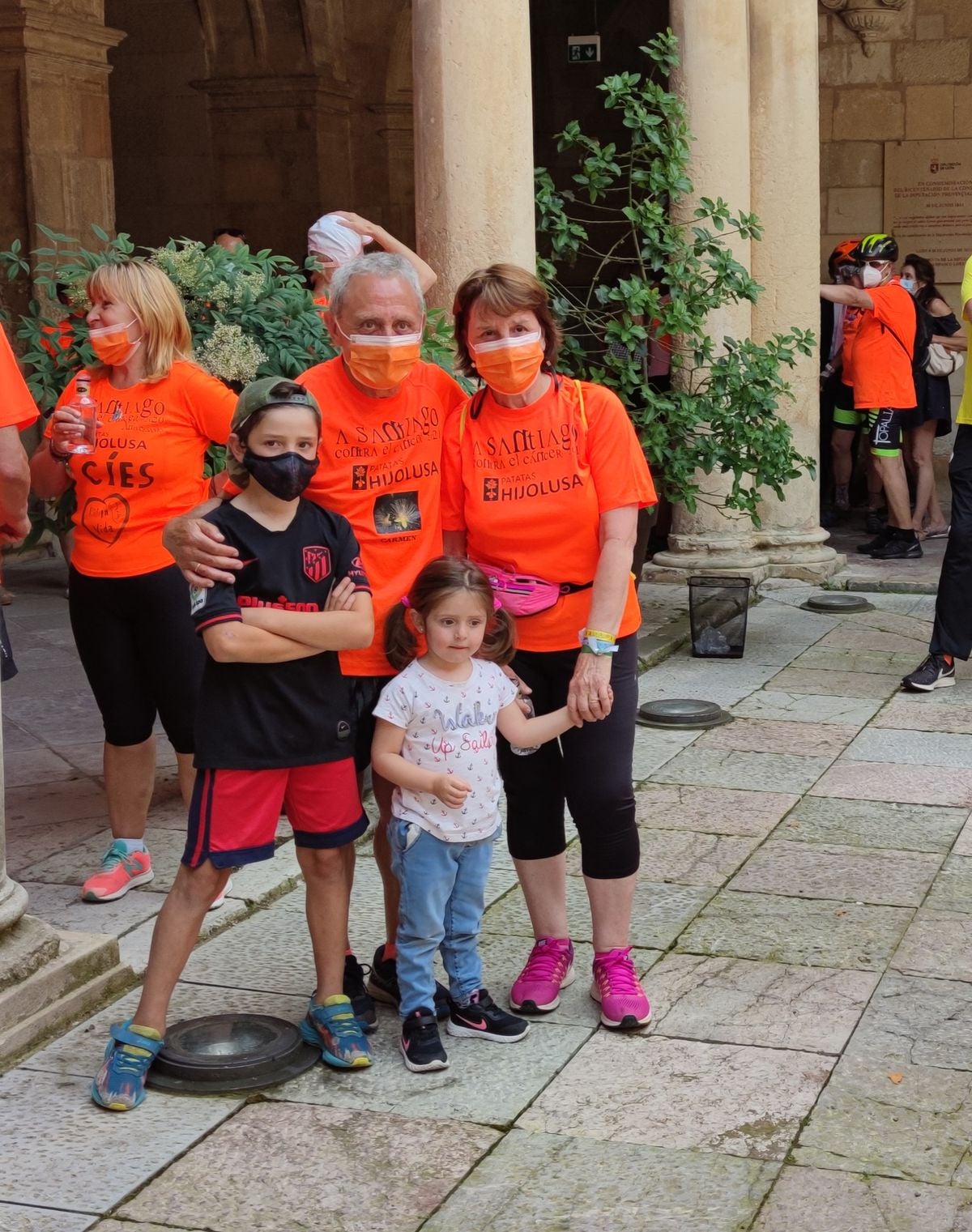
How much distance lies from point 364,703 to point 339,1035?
67cm

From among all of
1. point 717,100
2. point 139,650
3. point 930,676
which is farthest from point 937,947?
point 717,100

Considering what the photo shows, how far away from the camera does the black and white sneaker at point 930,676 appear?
7051 millimetres

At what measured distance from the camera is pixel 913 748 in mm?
6230

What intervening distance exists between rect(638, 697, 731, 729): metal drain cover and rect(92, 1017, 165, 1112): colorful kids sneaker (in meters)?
3.43

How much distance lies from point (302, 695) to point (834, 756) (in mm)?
3097

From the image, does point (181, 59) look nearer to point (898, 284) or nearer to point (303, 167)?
A: point (303, 167)

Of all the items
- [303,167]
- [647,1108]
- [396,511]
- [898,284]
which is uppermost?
[303,167]

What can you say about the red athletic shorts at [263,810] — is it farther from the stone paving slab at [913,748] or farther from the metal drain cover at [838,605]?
the metal drain cover at [838,605]

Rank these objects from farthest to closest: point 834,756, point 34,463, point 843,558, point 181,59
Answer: point 181,59
point 843,558
point 834,756
point 34,463

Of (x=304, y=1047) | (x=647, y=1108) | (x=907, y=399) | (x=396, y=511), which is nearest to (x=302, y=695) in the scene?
(x=396, y=511)

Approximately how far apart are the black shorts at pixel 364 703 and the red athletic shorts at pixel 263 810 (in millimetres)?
99

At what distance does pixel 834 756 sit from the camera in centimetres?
614

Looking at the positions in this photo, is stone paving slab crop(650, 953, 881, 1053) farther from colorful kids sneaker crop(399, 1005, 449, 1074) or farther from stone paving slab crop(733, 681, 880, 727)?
stone paving slab crop(733, 681, 880, 727)

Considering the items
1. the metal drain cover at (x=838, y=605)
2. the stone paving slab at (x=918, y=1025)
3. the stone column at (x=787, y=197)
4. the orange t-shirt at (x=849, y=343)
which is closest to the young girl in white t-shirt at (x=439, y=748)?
the stone paving slab at (x=918, y=1025)
